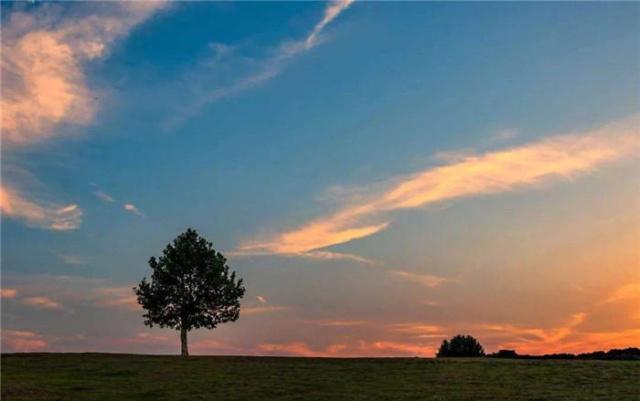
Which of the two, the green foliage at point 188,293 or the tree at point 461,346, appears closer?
the green foliage at point 188,293

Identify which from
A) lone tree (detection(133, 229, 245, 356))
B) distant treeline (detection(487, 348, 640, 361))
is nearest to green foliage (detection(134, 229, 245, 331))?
lone tree (detection(133, 229, 245, 356))

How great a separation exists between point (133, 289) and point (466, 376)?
4550cm

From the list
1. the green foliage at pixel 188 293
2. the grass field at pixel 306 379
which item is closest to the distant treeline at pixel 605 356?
the grass field at pixel 306 379

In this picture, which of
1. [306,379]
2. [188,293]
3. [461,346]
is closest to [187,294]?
[188,293]

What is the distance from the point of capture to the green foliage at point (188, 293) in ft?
275

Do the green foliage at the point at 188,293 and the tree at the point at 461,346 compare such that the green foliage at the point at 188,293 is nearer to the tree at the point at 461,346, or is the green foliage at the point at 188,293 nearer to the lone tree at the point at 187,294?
the lone tree at the point at 187,294

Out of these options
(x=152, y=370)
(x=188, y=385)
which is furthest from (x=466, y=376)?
(x=152, y=370)

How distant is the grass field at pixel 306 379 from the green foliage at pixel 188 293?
1395 cm

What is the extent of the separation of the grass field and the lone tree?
13915 millimetres

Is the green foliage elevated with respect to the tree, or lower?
elevated

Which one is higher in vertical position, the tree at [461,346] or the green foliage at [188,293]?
the green foliage at [188,293]

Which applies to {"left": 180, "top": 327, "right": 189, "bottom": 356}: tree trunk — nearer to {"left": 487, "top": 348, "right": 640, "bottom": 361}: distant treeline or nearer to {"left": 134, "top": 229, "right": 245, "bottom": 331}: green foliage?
{"left": 134, "top": 229, "right": 245, "bottom": 331}: green foliage

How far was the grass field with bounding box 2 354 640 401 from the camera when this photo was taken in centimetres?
4662

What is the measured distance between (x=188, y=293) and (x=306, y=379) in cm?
3374
